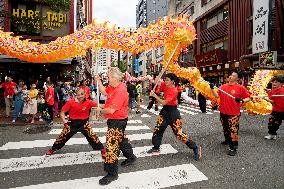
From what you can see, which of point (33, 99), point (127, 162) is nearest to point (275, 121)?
point (127, 162)

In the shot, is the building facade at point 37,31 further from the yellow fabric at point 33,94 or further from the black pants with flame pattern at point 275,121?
the black pants with flame pattern at point 275,121

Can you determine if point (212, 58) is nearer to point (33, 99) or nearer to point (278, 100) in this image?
point (278, 100)

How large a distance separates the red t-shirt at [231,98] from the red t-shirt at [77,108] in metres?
3.08

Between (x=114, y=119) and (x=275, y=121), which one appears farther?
(x=275, y=121)

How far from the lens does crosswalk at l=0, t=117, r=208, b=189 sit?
4.30 metres

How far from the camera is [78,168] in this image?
199 inches

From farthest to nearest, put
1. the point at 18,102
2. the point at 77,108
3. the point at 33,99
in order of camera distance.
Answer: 1. the point at 18,102
2. the point at 33,99
3. the point at 77,108

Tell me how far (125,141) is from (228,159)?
2.31 metres

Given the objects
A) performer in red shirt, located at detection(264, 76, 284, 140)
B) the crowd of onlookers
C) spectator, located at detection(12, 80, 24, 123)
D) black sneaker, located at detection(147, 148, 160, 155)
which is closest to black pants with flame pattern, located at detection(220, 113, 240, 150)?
black sneaker, located at detection(147, 148, 160, 155)

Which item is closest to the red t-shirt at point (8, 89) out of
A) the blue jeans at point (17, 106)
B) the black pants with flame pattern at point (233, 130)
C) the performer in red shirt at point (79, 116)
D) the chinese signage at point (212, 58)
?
the blue jeans at point (17, 106)

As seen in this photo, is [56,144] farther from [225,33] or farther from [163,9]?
[163,9]

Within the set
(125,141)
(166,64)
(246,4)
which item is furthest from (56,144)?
(246,4)

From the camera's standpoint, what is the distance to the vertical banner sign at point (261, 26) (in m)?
15.9

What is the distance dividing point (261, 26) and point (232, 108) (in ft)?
41.1
